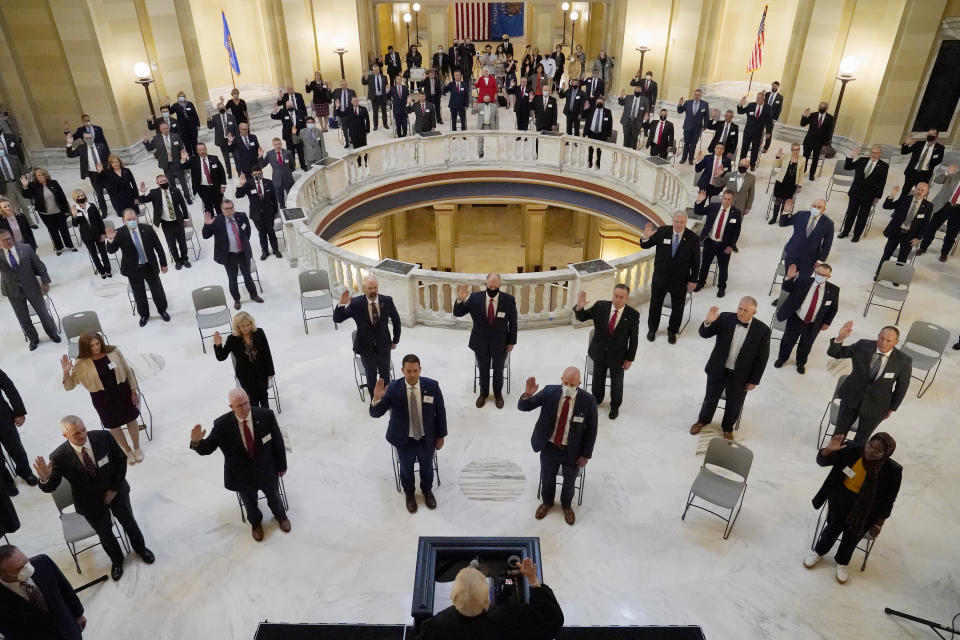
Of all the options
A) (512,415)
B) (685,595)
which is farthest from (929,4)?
(685,595)

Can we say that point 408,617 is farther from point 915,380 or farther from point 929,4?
point 929,4

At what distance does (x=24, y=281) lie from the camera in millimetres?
7891

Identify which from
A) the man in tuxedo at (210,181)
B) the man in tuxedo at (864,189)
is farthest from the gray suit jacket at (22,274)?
the man in tuxedo at (864,189)

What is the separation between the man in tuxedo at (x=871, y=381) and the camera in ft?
18.8

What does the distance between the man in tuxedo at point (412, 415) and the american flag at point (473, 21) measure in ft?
86.9

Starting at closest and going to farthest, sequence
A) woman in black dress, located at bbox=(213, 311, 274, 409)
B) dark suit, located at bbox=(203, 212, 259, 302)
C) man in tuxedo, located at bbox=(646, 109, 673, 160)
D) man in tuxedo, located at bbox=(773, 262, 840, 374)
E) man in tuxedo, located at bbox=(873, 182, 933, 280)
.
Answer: woman in black dress, located at bbox=(213, 311, 274, 409), man in tuxedo, located at bbox=(773, 262, 840, 374), dark suit, located at bbox=(203, 212, 259, 302), man in tuxedo, located at bbox=(873, 182, 933, 280), man in tuxedo, located at bbox=(646, 109, 673, 160)

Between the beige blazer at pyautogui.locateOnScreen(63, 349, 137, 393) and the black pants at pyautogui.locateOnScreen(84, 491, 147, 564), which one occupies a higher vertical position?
the beige blazer at pyautogui.locateOnScreen(63, 349, 137, 393)

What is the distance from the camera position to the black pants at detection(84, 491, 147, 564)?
499 centimetres

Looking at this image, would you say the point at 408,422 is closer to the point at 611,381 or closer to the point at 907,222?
the point at 611,381

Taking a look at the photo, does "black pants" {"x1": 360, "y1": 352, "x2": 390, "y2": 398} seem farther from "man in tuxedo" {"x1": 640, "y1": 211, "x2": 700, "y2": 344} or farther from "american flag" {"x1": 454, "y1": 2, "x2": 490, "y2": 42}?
"american flag" {"x1": 454, "y1": 2, "x2": 490, "y2": 42}

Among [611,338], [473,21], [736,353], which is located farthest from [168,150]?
[473,21]

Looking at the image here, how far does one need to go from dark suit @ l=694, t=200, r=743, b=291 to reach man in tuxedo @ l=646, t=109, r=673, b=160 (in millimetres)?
4604

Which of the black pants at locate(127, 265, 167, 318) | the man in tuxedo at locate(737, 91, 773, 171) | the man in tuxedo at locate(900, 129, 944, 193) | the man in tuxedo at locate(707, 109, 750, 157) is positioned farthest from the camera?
the man in tuxedo at locate(737, 91, 773, 171)

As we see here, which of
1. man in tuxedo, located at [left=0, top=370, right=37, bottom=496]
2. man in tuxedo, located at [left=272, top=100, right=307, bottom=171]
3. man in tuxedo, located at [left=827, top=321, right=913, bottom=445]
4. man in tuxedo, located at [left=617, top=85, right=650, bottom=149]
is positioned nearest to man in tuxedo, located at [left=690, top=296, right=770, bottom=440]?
man in tuxedo, located at [left=827, top=321, right=913, bottom=445]
